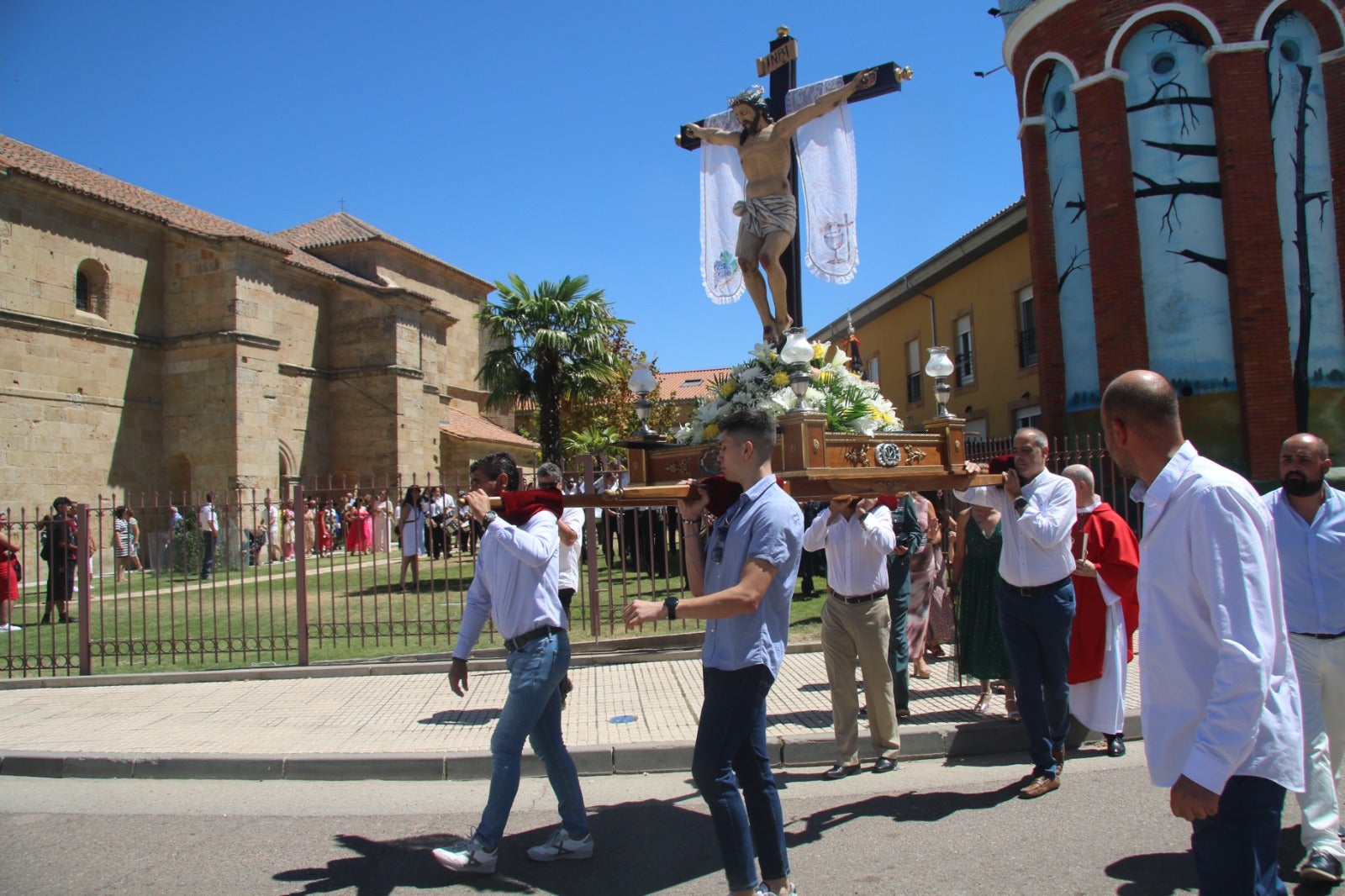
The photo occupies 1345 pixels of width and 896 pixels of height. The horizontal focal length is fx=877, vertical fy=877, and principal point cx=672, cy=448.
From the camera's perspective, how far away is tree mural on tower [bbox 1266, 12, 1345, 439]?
16156 millimetres

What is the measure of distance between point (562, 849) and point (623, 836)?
0.44 m

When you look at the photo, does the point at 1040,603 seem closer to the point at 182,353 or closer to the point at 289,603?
the point at 289,603

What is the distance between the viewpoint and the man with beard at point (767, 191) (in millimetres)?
5836

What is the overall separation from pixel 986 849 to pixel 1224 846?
7.32 ft

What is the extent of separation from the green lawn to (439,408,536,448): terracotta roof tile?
18443 millimetres

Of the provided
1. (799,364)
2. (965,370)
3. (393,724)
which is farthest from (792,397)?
(965,370)

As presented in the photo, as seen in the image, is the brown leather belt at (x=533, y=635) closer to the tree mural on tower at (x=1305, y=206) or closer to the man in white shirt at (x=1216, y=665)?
the man in white shirt at (x=1216, y=665)

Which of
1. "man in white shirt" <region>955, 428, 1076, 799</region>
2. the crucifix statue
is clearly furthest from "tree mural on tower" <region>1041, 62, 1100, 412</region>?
"man in white shirt" <region>955, 428, 1076, 799</region>

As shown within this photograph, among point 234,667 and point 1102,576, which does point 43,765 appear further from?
point 1102,576

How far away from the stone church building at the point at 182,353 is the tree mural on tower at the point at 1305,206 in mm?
25295

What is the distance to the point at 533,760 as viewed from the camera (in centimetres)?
607

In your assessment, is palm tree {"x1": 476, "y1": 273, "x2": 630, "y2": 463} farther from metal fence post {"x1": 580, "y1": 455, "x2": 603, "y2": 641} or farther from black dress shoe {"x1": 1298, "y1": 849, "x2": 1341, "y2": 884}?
black dress shoe {"x1": 1298, "y1": 849, "x2": 1341, "y2": 884}

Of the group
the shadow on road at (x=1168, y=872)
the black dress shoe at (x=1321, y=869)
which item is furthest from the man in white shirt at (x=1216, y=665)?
the black dress shoe at (x=1321, y=869)

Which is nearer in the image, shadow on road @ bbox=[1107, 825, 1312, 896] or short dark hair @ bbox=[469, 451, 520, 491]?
shadow on road @ bbox=[1107, 825, 1312, 896]
